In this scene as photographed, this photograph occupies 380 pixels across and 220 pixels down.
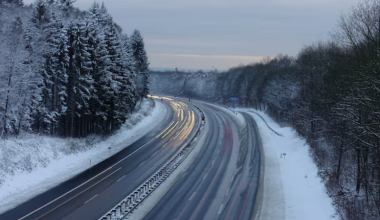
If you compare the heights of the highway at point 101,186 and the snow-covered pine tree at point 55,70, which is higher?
the snow-covered pine tree at point 55,70

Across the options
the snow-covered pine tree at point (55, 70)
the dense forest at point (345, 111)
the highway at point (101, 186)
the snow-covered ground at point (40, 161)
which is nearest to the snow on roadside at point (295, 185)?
→ the dense forest at point (345, 111)

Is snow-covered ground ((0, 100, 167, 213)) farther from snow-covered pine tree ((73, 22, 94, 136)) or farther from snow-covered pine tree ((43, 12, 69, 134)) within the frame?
snow-covered pine tree ((73, 22, 94, 136))

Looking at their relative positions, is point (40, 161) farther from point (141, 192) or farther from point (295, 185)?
point (295, 185)

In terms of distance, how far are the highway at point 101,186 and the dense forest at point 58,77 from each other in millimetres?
6899

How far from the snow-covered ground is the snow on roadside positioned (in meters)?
17.6

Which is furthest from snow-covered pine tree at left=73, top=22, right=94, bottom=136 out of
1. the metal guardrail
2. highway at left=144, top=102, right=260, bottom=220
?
highway at left=144, top=102, right=260, bottom=220

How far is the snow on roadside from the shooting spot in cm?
2089

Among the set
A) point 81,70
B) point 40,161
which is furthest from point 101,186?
point 81,70

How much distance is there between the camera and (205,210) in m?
21.1

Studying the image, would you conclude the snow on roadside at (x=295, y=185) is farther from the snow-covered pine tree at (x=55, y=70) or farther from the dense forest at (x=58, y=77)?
the snow-covered pine tree at (x=55, y=70)

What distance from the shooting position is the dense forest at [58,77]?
3072 centimetres

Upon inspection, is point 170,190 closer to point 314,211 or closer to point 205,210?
point 205,210

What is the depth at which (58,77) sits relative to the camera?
3497 cm

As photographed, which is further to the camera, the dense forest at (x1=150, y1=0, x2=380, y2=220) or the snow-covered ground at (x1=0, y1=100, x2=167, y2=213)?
the snow-covered ground at (x1=0, y1=100, x2=167, y2=213)
